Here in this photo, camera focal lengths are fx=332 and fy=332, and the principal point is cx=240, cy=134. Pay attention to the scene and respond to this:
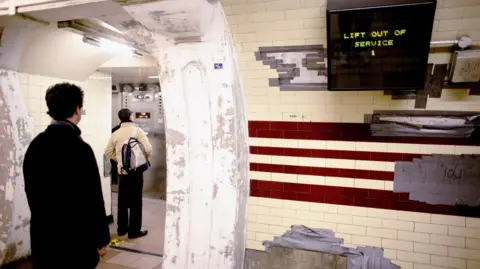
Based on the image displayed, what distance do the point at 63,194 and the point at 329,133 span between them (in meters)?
2.40

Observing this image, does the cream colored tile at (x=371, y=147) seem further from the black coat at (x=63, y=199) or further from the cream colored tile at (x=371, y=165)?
the black coat at (x=63, y=199)

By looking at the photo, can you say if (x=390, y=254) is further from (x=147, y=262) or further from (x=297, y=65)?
(x=147, y=262)

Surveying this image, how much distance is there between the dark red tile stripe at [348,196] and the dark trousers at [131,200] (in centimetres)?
220

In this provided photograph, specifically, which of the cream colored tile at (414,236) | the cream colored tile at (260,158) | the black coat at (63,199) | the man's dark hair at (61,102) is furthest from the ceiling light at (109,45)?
the cream colored tile at (414,236)

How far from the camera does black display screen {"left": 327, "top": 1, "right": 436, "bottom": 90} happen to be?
8.73ft

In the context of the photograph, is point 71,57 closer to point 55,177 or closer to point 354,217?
point 55,177

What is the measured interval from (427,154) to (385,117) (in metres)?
0.50

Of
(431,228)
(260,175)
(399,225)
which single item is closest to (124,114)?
(260,175)

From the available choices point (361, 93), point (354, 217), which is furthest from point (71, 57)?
point (354, 217)

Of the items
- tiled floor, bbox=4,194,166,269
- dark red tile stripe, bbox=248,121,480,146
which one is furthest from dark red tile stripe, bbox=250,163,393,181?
tiled floor, bbox=4,194,166,269

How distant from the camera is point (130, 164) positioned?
4.94 meters

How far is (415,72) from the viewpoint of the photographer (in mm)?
2752

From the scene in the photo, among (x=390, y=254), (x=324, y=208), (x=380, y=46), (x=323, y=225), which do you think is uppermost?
(x=380, y=46)

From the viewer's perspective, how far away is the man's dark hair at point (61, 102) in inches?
98.8
